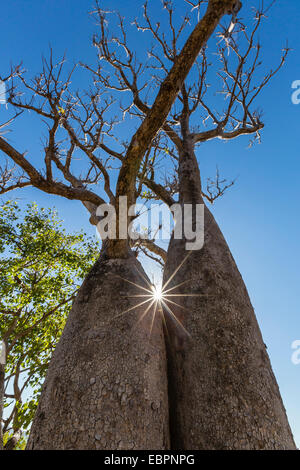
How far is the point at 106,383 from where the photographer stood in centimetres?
146

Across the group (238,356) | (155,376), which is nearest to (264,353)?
(238,356)

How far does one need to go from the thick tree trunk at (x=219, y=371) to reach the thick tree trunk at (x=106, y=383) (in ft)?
0.47

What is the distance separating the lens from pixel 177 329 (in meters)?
2.00

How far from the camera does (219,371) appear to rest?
5.24ft

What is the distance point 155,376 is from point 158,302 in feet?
2.18

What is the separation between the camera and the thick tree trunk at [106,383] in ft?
4.32

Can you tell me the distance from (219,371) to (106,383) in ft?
2.44

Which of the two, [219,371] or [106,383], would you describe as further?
[219,371]

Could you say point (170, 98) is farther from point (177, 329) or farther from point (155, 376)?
point (155, 376)

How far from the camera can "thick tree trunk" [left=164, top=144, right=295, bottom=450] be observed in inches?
A: 55.1

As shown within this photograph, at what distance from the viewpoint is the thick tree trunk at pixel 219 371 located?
1.40 meters

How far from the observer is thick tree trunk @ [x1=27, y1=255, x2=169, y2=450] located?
132cm

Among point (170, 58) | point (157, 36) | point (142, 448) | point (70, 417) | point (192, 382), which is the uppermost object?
point (157, 36)

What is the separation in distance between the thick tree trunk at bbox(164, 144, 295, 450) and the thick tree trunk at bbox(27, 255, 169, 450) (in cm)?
14
